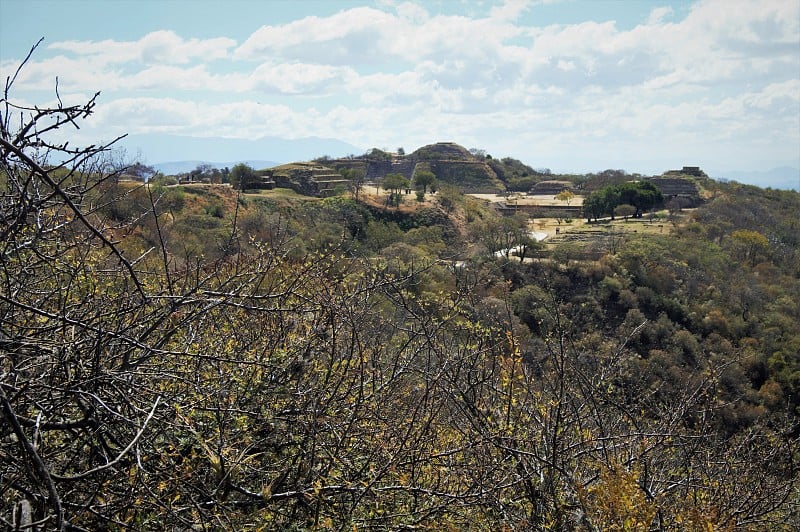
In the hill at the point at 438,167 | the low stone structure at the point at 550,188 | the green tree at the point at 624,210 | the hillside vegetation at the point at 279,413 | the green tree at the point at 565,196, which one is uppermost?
the hill at the point at 438,167

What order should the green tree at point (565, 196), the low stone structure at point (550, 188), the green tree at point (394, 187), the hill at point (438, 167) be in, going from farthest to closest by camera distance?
the hill at point (438, 167)
the low stone structure at point (550, 188)
the green tree at point (565, 196)
the green tree at point (394, 187)

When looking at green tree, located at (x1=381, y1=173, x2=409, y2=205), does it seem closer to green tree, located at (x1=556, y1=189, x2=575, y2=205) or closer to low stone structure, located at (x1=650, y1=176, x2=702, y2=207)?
green tree, located at (x1=556, y1=189, x2=575, y2=205)

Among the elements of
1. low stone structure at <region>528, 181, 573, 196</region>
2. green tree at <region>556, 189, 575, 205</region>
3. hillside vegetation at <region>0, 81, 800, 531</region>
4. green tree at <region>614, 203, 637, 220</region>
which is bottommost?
hillside vegetation at <region>0, 81, 800, 531</region>

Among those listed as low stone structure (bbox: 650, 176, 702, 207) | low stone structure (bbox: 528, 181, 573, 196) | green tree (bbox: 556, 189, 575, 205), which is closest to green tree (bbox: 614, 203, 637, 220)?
green tree (bbox: 556, 189, 575, 205)

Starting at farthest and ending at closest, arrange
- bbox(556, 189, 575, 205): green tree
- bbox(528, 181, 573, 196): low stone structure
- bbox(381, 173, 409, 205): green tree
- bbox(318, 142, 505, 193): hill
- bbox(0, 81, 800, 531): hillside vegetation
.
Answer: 1. bbox(318, 142, 505, 193): hill
2. bbox(528, 181, 573, 196): low stone structure
3. bbox(556, 189, 575, 205): green tree
4. bbox(381, 173, 409, 205): green tree
5. bbox(0, 81, 800, 531): hillside vegetation

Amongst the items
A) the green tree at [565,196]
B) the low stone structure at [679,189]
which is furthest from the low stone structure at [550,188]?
the green tree at [565,196]

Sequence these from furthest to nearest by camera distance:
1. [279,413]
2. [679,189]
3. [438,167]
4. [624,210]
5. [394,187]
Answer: [438,167], [679,189], [394,187], [624,210], [279,413]

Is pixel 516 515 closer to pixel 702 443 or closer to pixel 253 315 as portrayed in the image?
pixel 253 315

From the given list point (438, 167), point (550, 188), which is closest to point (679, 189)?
point (550, 188)

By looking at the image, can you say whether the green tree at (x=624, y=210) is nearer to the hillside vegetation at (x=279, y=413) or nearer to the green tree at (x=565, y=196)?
the green tree at (x=565, y=196)

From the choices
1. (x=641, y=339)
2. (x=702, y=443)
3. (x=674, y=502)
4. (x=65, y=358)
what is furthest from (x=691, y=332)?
(x=65, y=358)

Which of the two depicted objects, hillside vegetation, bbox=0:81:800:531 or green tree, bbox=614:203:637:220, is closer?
hillside vegetation, bbox=0:81:800:531

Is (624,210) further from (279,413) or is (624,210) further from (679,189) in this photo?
(279,413)

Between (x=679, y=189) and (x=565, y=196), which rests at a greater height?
(x=679, y=189)
